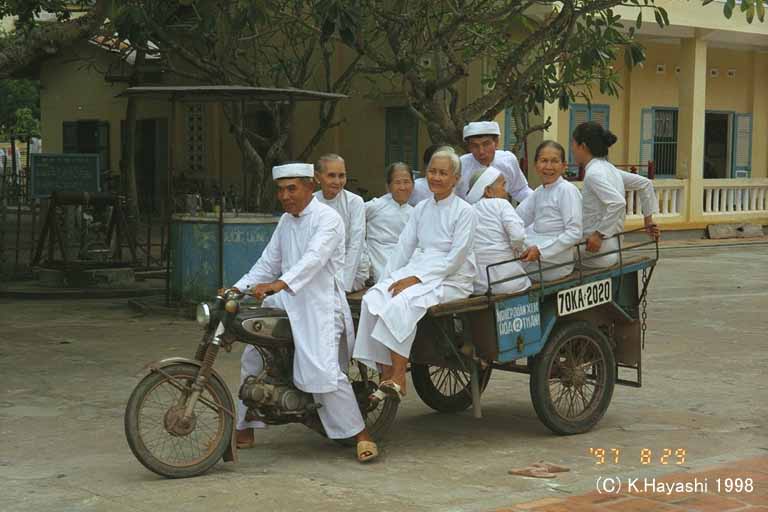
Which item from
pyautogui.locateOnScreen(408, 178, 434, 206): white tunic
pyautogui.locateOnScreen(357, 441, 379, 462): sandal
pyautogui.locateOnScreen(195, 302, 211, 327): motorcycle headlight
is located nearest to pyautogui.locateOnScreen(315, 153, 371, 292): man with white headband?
pyautogui.locateOnScreen(408, 178, 434, 206): white tunic

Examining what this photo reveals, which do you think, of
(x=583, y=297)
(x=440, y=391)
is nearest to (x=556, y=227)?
(x=583, y=297)

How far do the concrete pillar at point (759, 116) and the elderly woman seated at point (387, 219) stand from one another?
19625mm

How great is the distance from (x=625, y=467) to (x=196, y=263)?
22.8 feet

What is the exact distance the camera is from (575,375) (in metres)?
7.48

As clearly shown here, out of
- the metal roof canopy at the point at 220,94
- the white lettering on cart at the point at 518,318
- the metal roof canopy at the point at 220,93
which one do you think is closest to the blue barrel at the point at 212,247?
the metal roof canopy at the point at 220,94

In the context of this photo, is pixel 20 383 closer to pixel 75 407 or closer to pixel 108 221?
pixel 75 407

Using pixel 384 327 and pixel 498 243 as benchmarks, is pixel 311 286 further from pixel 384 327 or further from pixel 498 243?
pixel 498 243

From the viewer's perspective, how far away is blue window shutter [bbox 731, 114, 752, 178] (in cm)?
2670

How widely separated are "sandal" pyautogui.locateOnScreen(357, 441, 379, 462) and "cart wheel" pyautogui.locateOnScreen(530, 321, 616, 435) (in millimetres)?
1121

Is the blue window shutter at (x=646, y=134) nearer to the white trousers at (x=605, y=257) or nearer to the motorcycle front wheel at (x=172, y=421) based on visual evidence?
the white trousers at (x=605, y=257)

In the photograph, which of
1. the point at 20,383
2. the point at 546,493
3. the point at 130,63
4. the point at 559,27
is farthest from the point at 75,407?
the point at 130,63

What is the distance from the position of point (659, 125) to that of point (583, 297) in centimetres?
1877

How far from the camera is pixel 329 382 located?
6590 millimetres

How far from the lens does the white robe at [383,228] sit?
29.7 feet
